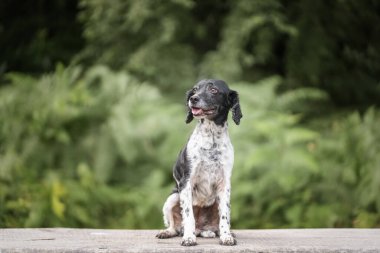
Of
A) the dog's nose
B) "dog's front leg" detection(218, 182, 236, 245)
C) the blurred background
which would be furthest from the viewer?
the blurred background

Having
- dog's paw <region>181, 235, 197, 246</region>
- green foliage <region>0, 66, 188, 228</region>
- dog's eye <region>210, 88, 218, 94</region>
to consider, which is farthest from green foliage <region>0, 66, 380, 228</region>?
dog's eye <region>210, 88, 218, 94</region>

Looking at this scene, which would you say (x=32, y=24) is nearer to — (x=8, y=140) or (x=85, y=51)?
(x=85, y=51)

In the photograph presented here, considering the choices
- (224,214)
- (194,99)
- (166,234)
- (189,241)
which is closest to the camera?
(194,99)

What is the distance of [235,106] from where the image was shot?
3.81 m

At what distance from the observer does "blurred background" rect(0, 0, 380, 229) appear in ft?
22.9

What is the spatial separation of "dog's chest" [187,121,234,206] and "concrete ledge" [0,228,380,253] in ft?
1.55

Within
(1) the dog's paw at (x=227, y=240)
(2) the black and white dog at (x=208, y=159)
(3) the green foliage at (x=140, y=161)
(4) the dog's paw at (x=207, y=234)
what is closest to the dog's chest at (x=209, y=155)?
(2) the black and white dog at (x=208, y=159)

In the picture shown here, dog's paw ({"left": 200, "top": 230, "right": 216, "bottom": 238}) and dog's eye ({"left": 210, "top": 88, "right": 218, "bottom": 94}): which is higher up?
dog's eye ({"left": 210, "top": 88, "right": 218, "bottom": 94})

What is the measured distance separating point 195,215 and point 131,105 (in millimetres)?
3926

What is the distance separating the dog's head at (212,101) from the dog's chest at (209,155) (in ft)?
0.30

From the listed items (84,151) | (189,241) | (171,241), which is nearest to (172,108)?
(84,151)

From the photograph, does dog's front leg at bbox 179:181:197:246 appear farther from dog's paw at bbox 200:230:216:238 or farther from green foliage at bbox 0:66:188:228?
green foliage at bbox 0:66:188:228

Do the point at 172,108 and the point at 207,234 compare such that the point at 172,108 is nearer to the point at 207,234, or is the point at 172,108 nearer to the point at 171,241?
the point at 207,234

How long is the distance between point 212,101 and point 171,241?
1091 millimetres
